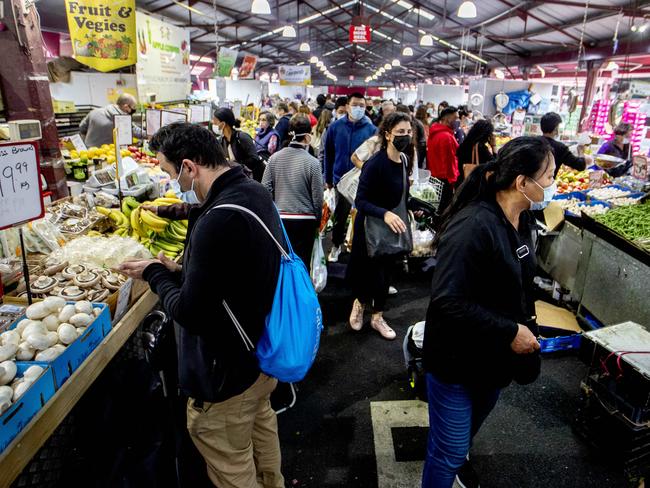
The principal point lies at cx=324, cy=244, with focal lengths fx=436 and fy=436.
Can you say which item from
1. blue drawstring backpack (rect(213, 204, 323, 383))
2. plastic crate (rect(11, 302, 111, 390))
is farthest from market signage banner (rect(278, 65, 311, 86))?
blue drawstring backpack (rect(213, 204, 323, 383))

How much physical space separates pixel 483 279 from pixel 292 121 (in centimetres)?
257

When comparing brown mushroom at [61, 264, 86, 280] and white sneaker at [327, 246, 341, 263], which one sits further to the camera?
white sneaker at [327, 246, 341, 263]

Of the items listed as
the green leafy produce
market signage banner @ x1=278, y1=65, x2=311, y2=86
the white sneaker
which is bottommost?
the white sneaker

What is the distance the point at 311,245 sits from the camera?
3961mm

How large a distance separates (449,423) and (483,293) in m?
0.62

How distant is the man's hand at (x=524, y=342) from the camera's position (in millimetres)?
1741

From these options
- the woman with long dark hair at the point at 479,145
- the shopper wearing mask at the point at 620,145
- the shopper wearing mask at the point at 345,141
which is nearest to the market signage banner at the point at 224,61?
the shopper wearing mask at the point at 345,141

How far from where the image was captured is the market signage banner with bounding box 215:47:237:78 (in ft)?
44.7

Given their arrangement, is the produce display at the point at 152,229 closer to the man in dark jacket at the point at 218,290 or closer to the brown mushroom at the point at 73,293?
the brown mushroom at the point at 73,293

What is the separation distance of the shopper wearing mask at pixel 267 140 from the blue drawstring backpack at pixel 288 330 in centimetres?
522

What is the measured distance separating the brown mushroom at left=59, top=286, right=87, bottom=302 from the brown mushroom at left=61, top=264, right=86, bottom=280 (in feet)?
0.37

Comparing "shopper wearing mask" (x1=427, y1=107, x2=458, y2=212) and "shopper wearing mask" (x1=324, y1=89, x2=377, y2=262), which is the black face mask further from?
"shopper wearing mask" (x1=427, y1=107, x2=458, y2=212)

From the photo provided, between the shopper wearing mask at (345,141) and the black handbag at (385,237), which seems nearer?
the black handbag at (385,237)

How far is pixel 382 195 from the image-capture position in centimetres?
346
